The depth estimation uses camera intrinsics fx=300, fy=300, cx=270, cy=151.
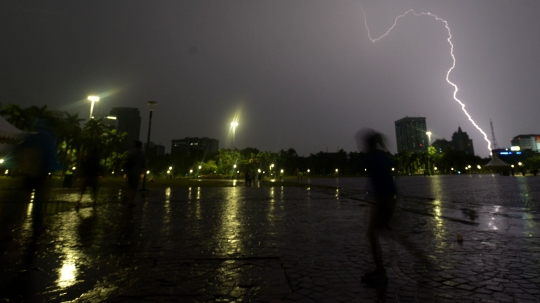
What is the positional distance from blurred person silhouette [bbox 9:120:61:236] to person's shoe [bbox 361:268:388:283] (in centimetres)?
536

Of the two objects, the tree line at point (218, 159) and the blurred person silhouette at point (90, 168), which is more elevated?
the tree line at point (218, 159)

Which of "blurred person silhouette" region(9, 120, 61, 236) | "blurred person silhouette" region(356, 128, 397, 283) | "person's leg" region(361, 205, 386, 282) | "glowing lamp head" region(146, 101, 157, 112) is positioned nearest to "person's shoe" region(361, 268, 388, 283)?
"person's leg" region(361, 205, 386, 282)

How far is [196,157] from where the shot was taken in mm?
120875

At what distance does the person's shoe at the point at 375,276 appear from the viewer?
3.25 m

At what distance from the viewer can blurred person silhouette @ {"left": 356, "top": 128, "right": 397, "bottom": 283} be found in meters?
3.74

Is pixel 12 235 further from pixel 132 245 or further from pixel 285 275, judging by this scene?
pixel 285 275

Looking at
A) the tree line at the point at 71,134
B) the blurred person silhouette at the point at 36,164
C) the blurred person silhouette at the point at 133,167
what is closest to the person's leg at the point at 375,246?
the blurred person silhouette at the point at 36,164

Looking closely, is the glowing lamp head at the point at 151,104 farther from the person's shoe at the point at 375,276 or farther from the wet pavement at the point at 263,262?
the person's shoe at the point at 375,276

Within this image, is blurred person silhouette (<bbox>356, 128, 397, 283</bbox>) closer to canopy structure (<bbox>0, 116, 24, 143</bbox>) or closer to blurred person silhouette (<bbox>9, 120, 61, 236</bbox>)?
blurred person silhouette (<bbox>9, 120, 61, 236</bbox>)

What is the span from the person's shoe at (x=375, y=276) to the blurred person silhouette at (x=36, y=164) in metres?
5.36

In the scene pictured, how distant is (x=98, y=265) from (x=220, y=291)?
6.10 feet

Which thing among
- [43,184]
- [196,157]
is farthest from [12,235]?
[196,157]

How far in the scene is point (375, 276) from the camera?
336cm

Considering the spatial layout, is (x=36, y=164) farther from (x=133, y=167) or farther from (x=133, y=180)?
(x=133, y=180)
